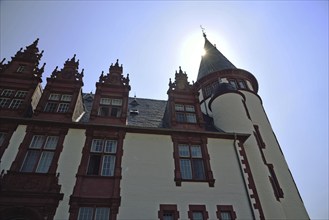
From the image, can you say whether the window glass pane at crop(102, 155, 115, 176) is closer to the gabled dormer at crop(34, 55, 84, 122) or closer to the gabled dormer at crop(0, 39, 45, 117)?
the gabled dormer at crop(34, 55, 84, 122)

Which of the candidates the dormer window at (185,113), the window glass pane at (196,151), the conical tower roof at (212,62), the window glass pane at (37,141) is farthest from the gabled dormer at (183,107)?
the window glass pane at (37,141)

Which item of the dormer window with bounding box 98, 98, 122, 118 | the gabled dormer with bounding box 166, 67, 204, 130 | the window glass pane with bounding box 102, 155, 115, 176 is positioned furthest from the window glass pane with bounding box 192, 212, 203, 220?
the dormer window with bounding box 98, 98, 122, 118

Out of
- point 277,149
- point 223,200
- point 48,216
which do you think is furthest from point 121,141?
point 277,149

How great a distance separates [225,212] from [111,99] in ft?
36.7

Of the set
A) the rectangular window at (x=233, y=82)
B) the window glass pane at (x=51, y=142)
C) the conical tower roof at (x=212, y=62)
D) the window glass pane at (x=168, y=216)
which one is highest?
the conical tower roof at (x=212, y=62)

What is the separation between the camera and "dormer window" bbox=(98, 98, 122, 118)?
16.7 m

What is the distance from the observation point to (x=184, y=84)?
802 inches

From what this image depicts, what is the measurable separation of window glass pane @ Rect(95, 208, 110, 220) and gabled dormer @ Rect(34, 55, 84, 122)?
6.40 metres

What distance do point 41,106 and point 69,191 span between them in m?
6.62

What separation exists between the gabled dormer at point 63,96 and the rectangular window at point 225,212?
11.1 meters

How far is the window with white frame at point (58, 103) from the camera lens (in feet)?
52.3

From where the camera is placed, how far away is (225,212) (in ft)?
43.4

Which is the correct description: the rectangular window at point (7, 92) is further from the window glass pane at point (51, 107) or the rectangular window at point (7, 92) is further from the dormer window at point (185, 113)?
the dormer window at point (185, 113)

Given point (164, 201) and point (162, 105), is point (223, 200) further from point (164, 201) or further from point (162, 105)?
point (162, 105)
